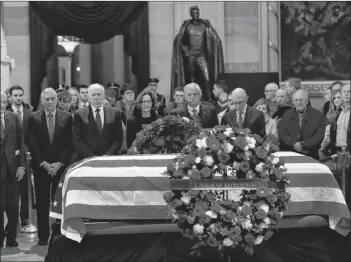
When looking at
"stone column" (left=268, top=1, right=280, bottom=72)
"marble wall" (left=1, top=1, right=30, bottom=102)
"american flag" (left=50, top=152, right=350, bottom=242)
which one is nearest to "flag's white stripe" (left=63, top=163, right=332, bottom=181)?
"american flag" (left=50, top=152, right=350, bottom=242)

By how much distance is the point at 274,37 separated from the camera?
13.0 metres

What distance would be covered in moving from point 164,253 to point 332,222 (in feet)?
3.82

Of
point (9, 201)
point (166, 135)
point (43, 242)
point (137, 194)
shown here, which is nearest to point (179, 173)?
point (137, 194)

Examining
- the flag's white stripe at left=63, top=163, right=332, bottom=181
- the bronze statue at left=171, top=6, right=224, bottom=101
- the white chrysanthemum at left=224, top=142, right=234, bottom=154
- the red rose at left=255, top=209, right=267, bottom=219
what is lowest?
the red rose at left=255, top=209, right=267, bottom=219

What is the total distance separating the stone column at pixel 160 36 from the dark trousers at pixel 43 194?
6598mm

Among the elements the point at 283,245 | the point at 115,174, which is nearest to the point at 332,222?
the point at 283,245

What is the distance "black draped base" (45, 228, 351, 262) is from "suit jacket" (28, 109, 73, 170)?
178 centimetres

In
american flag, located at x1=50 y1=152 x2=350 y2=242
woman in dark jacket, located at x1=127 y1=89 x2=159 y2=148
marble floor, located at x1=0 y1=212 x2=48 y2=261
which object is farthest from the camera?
woman in dark jacket, located at x1=127 y1=89 x2=159 y2=148

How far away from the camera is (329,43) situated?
13000mm

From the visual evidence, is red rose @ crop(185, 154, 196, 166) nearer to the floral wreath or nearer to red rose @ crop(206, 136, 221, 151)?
red rose @ crop(206, 136, 221, 151)

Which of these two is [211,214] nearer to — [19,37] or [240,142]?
[240,142]

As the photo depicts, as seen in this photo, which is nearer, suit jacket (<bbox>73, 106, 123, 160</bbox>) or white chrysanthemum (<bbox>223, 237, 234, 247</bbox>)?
white chrysanthemum (<bbox>223, 237, 234, 247</bbox>)

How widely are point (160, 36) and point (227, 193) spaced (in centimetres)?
920

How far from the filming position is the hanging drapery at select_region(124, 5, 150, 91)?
42.4ft
